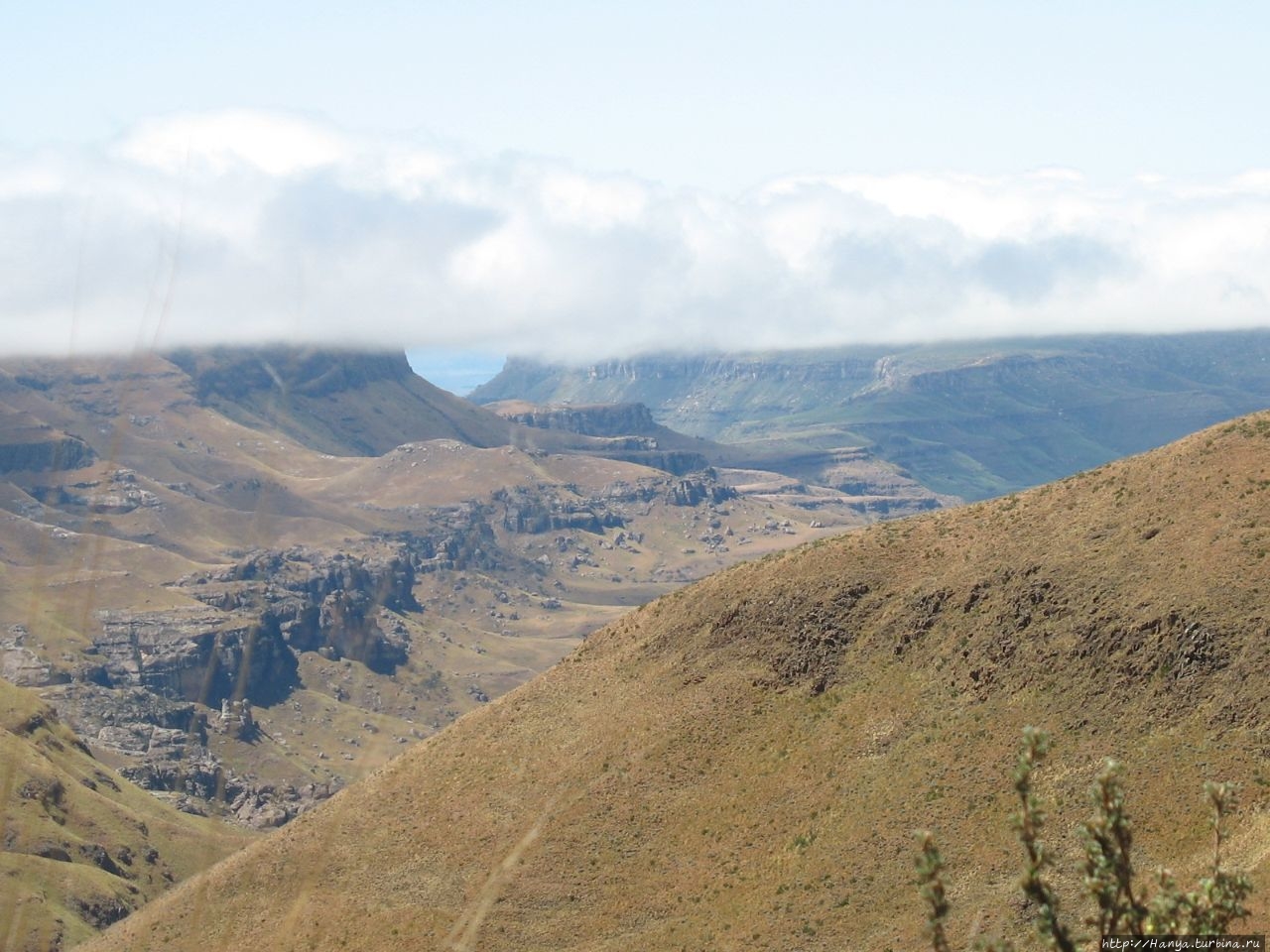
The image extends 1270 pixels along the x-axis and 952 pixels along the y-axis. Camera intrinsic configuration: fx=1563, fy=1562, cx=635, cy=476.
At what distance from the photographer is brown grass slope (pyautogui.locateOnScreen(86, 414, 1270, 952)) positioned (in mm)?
121625

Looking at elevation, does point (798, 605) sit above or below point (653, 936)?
above

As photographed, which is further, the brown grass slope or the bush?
the brown grass slope

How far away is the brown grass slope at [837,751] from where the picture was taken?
12162 centimetres

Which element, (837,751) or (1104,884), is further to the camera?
(837,751)

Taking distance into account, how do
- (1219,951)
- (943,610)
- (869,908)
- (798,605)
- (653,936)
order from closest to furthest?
1. (1219,951)
2. (869,908)
3. (653,936)
4. (943,610)
5. (798,605)

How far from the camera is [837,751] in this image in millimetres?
142875

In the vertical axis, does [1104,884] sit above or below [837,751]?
above

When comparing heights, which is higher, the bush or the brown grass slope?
the bush

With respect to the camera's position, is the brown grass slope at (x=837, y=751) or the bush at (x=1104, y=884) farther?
the brown grass slope at (x=837, y=751)

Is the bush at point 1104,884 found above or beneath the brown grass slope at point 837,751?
above

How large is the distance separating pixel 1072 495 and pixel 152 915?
10488 cm

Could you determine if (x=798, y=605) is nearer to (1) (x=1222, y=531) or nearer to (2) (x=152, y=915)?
(1) (x=1222, y=531)

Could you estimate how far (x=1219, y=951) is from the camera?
5588 centimetres

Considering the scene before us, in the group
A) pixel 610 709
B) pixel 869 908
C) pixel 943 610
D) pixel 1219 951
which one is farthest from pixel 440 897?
pixel 1219 951
